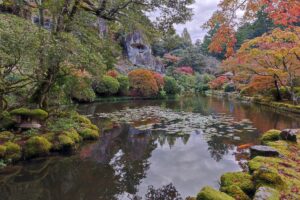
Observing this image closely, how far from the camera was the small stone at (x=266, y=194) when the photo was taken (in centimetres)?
355

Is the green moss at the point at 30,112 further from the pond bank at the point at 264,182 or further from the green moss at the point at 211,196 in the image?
the green moss at the point at 211,196

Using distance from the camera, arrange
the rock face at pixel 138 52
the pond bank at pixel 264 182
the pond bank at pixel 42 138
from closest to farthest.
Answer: the pond bank at pixel 264 182 < the pond bank at pixel 42 138 < the rock face at pixel 138 52

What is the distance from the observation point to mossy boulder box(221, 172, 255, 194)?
418cm

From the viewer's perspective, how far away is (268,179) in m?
4.05

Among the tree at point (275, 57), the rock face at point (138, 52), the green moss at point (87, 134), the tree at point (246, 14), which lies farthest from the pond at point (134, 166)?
the rock face at point (138, 52)

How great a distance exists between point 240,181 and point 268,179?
0.51m

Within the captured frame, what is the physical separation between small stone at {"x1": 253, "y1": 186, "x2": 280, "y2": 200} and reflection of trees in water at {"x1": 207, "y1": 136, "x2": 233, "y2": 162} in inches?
117

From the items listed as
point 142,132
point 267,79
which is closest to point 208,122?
point 142,132

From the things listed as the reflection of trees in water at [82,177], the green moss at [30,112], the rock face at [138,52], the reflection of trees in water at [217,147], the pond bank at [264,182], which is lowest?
the reflection of trees in water at [82,177]

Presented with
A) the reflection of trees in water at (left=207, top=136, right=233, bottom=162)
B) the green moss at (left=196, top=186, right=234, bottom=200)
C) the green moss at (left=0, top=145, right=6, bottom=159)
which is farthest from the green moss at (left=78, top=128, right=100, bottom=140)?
the green moss at (left=196, top=186, right=234, bottom=200)

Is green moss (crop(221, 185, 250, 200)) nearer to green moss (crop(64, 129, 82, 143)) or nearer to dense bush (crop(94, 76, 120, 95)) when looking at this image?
green moss (crop(64, 129, 82, 143))

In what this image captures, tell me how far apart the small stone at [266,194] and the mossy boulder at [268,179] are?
0.23 meters

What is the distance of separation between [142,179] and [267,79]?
17.0 m

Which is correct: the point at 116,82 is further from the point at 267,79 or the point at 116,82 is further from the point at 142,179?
the point at 142,179
